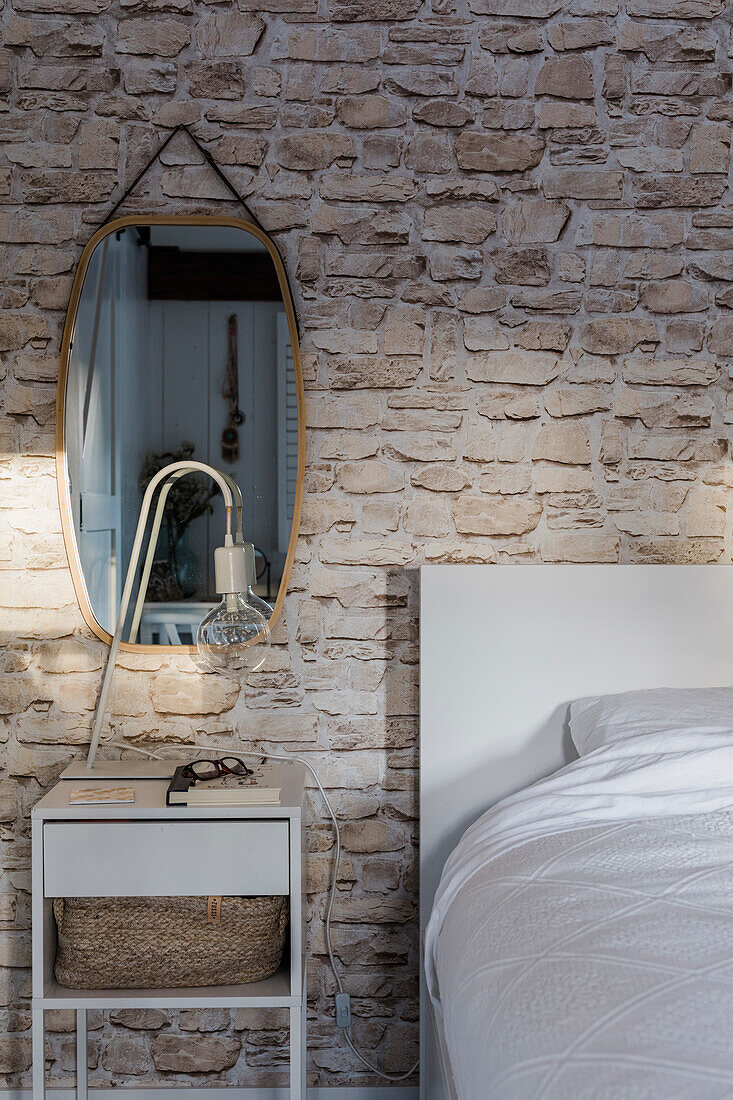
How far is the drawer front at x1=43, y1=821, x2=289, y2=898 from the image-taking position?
5.22 feet

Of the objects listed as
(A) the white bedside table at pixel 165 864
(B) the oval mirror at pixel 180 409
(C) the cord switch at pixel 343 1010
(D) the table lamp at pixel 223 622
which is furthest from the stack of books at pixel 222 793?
(C) the cord switch at pixel 343 1010

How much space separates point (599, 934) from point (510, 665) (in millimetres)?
887

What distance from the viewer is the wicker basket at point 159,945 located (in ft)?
5.32

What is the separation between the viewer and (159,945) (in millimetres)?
1627

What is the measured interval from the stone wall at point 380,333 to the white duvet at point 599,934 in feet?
1.80

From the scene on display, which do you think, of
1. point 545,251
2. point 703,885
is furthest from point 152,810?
point 545,251

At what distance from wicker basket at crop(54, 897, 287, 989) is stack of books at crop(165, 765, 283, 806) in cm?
19

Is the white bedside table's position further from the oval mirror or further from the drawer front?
the oval mirror

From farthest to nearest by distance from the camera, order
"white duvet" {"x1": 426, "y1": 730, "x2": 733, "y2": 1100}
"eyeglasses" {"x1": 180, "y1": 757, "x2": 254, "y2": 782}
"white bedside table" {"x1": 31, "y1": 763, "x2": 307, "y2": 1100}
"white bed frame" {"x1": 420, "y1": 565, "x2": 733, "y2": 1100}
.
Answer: "white bed frame" {"x1": 420, "y1": 565, "x2": 733, "y2": 1100}
"eyeglasses" {"x1": 180, "y1": 757, "x2": 254, "y2": 782}
"white bedside table" {"x1": 31, "y1": 763, "x2": 307, "y2": 1100}
"white duvet" {"x1": 426, "y1": 730, "x2": 733, "y2": 1100}

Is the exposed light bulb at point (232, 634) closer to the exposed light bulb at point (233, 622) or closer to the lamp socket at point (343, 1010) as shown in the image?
the exposed light bulb at point (233, 622)

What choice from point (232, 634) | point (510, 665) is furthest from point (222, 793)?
point (510, 665)

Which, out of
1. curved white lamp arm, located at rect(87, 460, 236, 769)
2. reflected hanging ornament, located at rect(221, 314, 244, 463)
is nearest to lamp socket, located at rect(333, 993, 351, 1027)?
curved white lamp arm, located at rect(87, 460, 236, 769)

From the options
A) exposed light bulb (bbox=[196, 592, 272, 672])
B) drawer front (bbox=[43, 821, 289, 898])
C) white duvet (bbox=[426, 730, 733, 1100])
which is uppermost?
exposed light bulb (bbox=[196, 592, 272, 672])

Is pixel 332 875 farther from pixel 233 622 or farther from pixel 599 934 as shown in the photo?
pixel 599 934
